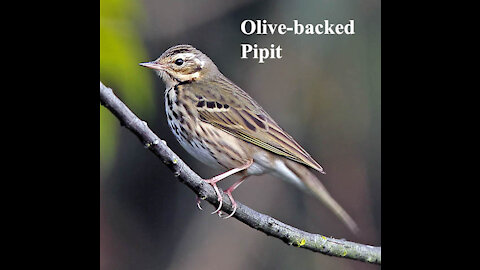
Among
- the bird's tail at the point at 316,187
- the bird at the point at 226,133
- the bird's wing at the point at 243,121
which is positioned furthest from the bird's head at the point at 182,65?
the bird's tail at the point at 316,187

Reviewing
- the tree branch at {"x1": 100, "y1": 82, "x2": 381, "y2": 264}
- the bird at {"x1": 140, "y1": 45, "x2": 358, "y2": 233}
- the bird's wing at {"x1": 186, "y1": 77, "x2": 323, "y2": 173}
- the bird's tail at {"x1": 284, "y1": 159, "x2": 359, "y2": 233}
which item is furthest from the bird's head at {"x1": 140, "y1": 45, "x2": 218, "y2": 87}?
the tree branch at {"x1": 100, "y1": 82, "x2": 381, "y2": 264}

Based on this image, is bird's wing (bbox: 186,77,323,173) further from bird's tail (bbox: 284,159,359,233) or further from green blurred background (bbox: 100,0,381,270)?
green blurred background (bbox: 100,0,381,270)

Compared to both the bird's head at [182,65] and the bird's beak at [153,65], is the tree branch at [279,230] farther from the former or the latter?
the bird's head at [182,65]

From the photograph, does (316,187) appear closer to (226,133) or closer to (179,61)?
(226,133)

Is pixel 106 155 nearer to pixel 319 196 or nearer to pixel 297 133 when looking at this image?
pixel 319 196

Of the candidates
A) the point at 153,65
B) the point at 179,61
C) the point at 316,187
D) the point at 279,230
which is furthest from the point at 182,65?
the point at 279,230

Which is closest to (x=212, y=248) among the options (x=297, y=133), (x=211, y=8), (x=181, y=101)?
(x=297, y=133)

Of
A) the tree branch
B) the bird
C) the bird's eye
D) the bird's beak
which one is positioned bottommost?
the tree branch
